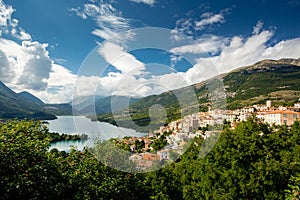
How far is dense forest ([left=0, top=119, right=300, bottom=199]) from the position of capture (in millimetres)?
5070

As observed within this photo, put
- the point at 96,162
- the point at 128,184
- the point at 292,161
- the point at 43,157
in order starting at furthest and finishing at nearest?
the point at 292,161 → the point at 128,184 → the point at 96,162 → the point at 43,157

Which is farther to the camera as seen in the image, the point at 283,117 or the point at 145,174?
the point at 283,117

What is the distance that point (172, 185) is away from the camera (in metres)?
10.9

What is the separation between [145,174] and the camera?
31.1 ft

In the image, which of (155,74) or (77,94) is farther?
(155,74)

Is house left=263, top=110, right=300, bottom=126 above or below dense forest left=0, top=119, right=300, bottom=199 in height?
above

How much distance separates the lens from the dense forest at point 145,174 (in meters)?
5.07

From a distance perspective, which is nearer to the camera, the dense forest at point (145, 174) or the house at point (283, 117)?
the dense forest at point (145, 174)

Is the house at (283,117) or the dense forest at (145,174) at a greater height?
the house at (283,117)

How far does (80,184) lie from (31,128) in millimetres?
2210

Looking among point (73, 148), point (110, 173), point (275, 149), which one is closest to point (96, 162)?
point (110, 173)

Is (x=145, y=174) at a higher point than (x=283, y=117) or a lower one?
lower

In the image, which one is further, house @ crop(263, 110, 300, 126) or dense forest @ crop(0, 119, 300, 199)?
house @ crop(263, 110, 300, 126)

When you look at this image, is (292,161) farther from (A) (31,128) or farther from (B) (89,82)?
(A) (31,128)
